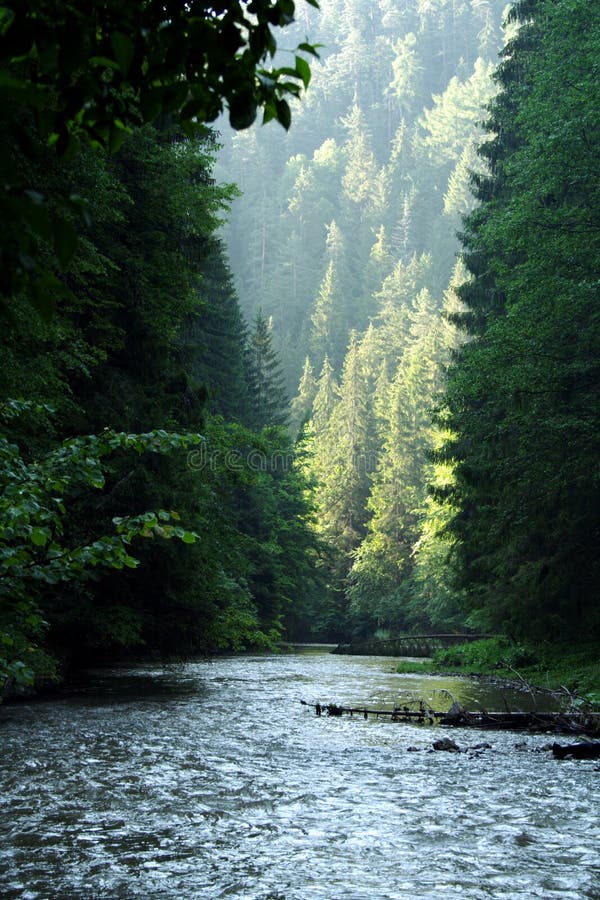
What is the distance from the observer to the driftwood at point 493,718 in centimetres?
1253

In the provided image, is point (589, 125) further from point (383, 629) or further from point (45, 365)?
point (383, 629)

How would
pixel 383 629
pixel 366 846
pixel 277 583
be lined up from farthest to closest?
1. pixel 383 629
2. pixel 277 583
3. pixel 366 846

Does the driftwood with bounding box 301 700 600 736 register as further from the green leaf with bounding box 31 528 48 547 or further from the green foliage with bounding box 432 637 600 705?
the green leaf with bounding box 31 528 48 547

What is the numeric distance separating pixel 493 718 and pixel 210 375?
32.1m

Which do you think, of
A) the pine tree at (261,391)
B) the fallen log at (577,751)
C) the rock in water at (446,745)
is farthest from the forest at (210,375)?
the fallen log at (577,751)

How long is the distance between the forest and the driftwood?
479 cm

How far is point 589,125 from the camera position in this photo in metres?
18.0

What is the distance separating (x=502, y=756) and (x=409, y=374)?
70.0 meters

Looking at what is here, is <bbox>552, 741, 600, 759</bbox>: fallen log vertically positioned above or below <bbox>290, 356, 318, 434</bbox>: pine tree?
below

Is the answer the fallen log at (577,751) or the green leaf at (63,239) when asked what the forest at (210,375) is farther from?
the fallen log at (577,751)

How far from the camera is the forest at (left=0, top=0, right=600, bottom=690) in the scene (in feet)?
8.52

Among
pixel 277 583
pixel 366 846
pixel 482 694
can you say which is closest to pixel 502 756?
pixel 366 846

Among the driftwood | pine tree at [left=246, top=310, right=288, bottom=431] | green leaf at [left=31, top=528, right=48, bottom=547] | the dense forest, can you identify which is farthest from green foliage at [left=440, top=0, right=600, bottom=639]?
pine tree at [left=246, top=310, right=288, bottom=431]

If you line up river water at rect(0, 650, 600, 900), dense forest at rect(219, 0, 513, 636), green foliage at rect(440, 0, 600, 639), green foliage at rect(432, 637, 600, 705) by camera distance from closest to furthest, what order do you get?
river water at rect(0, 650, 600, 900) < green foliage at rect(432, 637, 600, 705) < green foliage at rect(440, 0, 600, 639) < dense forest at rect(219, 0, 513, 636)
